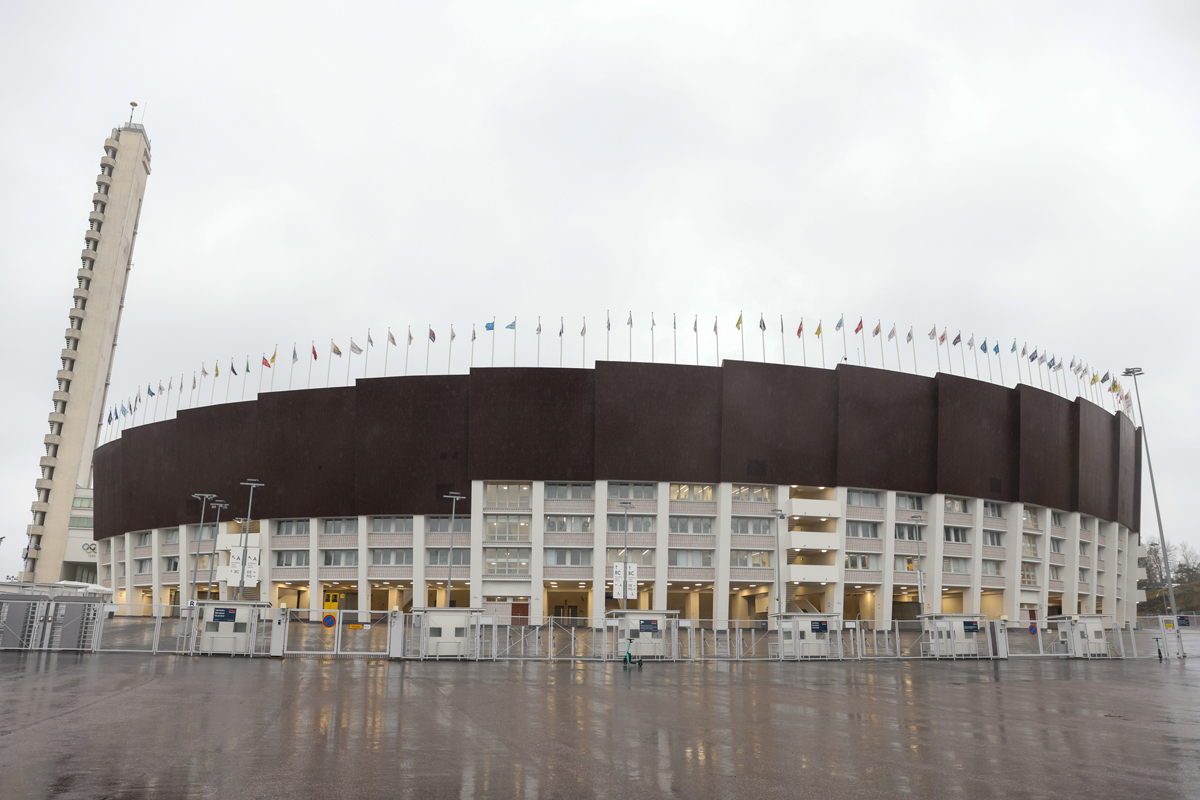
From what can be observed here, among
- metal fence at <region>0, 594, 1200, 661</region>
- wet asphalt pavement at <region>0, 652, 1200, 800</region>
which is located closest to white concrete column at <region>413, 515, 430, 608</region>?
metal fence at <region>0, 594, 1200, 661</region>

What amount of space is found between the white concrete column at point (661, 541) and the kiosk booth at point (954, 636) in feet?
126

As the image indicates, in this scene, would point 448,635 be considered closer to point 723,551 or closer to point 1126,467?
point 723,551

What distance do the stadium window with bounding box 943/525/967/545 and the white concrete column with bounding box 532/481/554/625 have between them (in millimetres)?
46582

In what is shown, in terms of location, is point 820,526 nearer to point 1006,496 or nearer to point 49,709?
point 1006,496

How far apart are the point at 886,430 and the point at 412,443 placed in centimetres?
5212

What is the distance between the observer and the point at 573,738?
645 inches

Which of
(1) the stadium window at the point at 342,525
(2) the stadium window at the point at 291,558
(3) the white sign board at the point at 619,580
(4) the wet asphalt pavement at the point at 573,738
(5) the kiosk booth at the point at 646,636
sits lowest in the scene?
(4) the wet asphalt pavement at the point at 573,738

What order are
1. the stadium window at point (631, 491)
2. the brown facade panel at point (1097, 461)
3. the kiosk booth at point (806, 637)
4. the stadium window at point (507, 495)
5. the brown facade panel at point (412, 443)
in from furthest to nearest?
the brown facade panel at point (1097, 461), the stadium window at point (507, 495), the brown facade panel at point (412, 443), the stadium window at point (631, 491), the kiosk booth at point (806, 637)

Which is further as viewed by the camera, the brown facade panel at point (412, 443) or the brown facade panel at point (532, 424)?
the brown facade panel at point (412, 443)

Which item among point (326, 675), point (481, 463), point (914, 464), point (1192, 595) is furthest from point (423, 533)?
point (1192, 595)

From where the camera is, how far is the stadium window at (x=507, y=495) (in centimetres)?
9256

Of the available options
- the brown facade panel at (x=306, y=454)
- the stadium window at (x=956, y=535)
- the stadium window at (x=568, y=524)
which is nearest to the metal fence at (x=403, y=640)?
the stadium window at (x=568, y=524)

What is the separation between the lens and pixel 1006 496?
98.7m

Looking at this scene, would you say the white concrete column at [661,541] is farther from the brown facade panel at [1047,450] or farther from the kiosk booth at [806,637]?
the brown facade panel at [1047,450]
